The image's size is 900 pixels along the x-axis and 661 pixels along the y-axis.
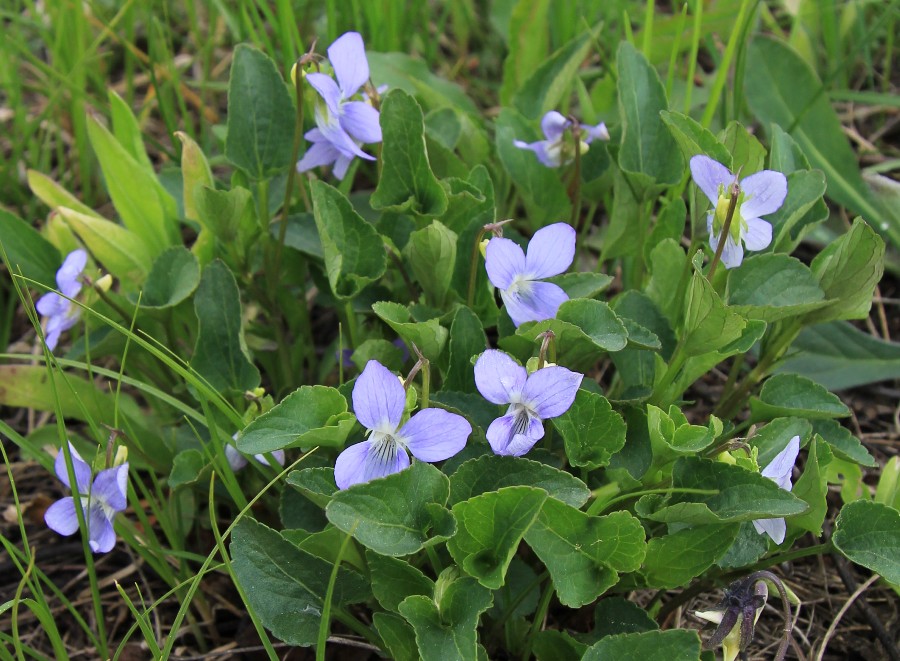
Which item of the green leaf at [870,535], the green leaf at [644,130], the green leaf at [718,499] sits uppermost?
the green leaf at [644,130]

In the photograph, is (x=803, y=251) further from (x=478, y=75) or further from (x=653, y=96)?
(x=478, y=75)

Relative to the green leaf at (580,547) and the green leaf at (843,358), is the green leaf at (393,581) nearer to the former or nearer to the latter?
the green leaf at (580,547)

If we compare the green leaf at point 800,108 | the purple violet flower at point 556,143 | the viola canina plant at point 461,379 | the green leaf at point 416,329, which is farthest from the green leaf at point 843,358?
the green leaf at point 416,329

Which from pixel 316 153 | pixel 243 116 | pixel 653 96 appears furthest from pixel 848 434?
pixel 243 116

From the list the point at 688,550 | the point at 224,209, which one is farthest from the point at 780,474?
the point at 224,209

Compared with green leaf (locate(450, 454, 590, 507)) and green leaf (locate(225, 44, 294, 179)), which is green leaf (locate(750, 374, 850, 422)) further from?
green leaf (locate(225, 44, 294, 179))

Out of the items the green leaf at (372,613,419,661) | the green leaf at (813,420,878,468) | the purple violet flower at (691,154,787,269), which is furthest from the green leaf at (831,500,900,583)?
the green leaf at (372,613,419,661)
